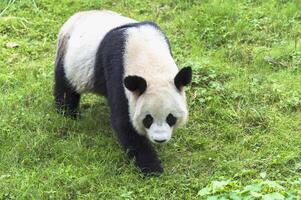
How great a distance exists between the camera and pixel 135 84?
4.88 meters

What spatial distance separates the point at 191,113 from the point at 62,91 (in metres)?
1.38

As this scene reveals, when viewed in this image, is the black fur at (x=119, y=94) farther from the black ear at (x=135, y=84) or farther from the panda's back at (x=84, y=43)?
the panda's back at (x=84, y=43)

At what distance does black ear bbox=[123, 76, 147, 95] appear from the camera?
4821 mm

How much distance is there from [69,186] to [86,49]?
4.98ft

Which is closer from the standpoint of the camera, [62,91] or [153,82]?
[153,82]

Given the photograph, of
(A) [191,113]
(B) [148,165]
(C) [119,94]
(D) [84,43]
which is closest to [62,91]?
(D) [84,43]

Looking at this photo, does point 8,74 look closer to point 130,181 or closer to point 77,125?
point 77,125

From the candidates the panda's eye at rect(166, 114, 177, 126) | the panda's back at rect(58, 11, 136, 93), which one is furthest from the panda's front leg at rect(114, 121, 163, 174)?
the panda's back at rect(58, 11, 136, 93)

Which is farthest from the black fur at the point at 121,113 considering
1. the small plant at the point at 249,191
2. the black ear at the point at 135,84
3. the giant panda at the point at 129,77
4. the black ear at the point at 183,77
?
the small plant at the point at 249,191

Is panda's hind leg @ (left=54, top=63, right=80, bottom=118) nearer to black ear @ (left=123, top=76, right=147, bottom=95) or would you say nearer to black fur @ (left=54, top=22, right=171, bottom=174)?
black fur @ (left=54, top=22, right=171, bottom=174)

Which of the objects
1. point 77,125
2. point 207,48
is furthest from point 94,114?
point 207,48

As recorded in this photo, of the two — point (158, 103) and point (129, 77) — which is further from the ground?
point (129, 77)

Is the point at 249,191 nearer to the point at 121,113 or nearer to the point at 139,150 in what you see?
the point at 139,150

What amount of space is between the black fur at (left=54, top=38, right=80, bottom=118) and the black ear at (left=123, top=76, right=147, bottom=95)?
1.43 metres
